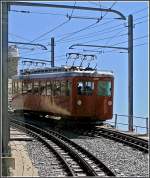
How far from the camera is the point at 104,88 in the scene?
2617cm

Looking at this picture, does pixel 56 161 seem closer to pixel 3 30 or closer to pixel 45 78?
pixel 3 30

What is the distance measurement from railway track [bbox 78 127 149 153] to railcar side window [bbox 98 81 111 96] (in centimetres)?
163

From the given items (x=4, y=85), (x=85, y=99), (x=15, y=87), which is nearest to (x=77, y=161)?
(x=4, y=85)

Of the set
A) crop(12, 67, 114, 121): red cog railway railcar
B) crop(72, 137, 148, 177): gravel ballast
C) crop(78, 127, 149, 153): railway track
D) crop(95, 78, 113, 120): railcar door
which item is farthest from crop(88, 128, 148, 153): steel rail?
crop(12, 67, 114, 121): red cog railway railcar

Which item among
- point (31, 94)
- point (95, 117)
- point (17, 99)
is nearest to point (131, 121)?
point (95, 117)

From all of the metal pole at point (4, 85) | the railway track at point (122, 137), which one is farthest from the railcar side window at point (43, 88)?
the metal pole at point (4, 85)

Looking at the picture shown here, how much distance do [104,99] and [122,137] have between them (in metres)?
4.15

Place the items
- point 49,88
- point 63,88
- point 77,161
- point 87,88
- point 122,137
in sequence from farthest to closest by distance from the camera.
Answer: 1. point 49,88
2. point 63,88
3. point 87,88
4. point 122,137
5. point 77,161

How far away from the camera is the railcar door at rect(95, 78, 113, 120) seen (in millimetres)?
25938

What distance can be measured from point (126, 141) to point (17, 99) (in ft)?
50.7

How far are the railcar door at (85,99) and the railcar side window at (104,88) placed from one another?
36 cm

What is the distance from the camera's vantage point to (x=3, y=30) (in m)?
13.2

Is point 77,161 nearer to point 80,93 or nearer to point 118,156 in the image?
point 118,156

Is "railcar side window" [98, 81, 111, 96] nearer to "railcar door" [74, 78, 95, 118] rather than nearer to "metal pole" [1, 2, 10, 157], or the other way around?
"railcar door" [74, 78, 95, 118]
